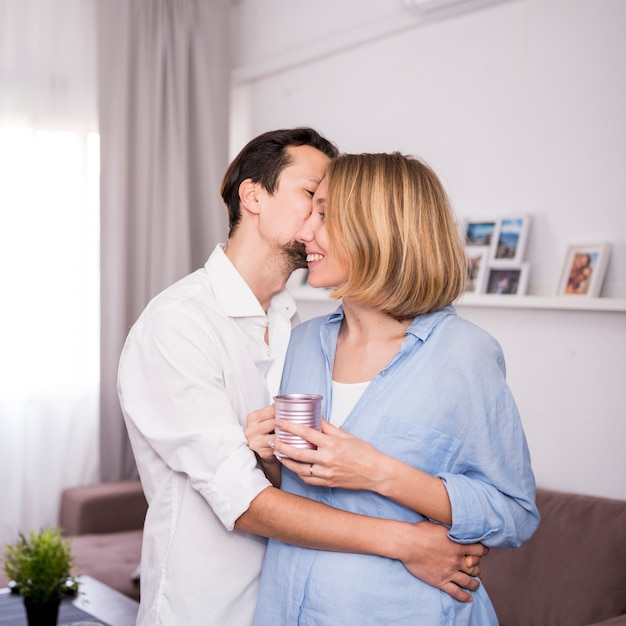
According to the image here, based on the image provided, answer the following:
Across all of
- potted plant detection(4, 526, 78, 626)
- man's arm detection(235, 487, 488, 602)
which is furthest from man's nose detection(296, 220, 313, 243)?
potted plant detection(4, 526, 78, 626)

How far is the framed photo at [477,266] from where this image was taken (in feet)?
9.86

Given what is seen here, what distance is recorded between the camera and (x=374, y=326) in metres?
1.54

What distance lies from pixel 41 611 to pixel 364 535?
45.0 inches

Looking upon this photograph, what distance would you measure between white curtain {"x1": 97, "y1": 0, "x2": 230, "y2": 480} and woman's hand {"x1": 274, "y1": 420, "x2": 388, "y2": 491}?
2854 millimetres

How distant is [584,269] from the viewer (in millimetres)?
2684

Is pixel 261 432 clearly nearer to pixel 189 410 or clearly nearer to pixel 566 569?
pixel 189 410

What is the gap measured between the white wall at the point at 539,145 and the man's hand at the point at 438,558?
1.46 meters

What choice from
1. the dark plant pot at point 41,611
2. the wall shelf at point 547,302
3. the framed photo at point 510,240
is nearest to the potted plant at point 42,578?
the dark plant pot at point 41,611

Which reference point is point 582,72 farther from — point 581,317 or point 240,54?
point 240,54

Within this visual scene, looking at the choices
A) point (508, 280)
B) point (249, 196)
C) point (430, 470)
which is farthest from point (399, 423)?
point (508, 280)

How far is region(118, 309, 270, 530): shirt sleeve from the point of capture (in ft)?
4.62

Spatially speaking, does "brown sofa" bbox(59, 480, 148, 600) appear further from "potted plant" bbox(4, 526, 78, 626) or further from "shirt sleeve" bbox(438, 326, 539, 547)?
"shirt sleeve" bbox(438, 326, 539, 547)

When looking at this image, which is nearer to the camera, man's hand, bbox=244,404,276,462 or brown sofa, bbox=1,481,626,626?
man's hand, bbox=244,404,276,462

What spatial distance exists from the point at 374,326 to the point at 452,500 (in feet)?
1.21
